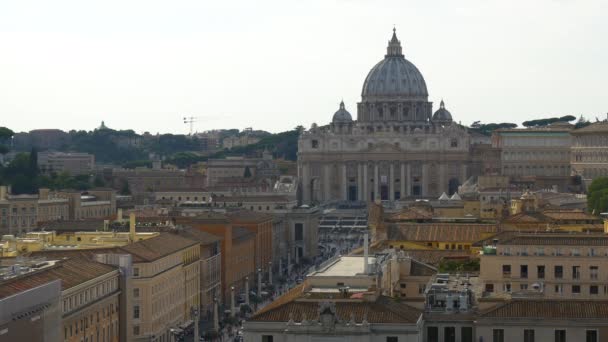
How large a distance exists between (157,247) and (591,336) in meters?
31.7

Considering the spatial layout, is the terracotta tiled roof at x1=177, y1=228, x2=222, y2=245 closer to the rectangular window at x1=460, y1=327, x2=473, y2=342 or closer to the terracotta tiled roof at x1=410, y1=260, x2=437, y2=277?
the terracotta tiled roof at x1=410, y1=260, x2=437, y2=277

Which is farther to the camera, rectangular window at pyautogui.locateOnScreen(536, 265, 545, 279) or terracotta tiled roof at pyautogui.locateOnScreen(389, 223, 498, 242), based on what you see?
terracotta tiled roof at pyautogui.locateOnScreen(389, 223, 498, 242)

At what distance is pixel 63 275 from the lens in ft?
161

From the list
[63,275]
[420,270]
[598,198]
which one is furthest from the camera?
[598,198]

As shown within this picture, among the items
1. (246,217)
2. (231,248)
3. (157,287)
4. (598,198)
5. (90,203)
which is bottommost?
(157,287)

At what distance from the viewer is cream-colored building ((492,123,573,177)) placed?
17838cm

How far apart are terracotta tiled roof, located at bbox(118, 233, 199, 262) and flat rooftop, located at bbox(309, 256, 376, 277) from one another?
35.7 feet

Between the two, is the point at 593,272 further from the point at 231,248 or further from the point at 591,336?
the point at 231,248

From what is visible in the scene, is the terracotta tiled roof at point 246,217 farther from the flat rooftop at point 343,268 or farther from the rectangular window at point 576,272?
the rectangular window at point 576,272

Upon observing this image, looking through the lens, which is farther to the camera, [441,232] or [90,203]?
[90,203]

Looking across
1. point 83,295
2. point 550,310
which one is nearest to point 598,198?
point 83,295

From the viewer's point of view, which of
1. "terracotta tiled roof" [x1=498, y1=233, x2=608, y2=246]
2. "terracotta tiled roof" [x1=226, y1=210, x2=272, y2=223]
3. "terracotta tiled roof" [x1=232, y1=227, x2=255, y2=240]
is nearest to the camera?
"terracotta tiled roof" [x1=498, y1=233, x2=608, y2=246]

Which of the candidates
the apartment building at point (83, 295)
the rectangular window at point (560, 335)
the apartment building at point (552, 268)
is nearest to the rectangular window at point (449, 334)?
the rectangular window at point (560, 335)

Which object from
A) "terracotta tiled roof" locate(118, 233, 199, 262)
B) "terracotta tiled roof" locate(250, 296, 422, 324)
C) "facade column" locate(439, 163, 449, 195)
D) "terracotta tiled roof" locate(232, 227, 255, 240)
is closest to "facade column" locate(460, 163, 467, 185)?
"facade column" locate(439, 163, 449, 195)
